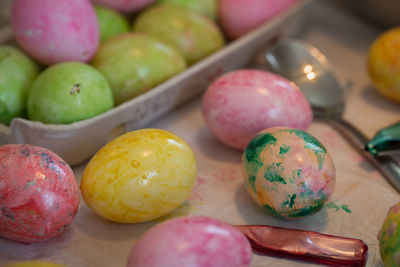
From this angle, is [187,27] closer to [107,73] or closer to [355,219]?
[107,73]

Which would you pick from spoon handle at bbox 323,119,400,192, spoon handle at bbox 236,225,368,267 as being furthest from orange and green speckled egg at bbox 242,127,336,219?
spoon handle at bbox 323,119,400,192

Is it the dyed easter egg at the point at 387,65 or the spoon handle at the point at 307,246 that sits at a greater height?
the dyed easter egg at the point at 387,65

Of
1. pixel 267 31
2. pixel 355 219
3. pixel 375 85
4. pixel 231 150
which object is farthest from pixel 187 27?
pixel 355 219

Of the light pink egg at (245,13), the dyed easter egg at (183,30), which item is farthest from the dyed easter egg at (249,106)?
the light pink egg at (245,13)

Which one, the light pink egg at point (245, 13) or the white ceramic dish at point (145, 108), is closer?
the white ceramic dish at point (145, 108)

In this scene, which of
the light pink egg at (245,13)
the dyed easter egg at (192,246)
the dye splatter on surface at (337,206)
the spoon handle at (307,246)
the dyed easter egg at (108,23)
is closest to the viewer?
the dyed easter egg at (192,246)

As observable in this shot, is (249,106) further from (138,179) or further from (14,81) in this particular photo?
(14,81)

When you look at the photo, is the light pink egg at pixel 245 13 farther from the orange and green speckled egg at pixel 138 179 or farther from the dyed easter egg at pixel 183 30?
the orange and green speckled egg at pixel 138 179
